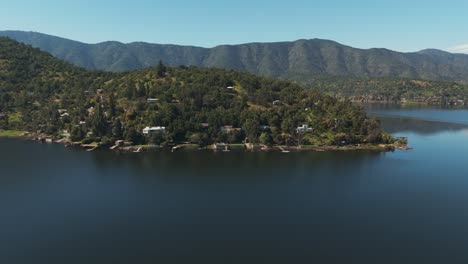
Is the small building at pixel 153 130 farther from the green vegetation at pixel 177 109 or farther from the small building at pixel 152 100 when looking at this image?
the small building at pixel 152 100

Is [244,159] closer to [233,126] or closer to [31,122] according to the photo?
[233,126]

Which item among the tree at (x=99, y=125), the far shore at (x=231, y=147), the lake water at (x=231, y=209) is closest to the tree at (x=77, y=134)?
the far shore at (x=231, y=147)

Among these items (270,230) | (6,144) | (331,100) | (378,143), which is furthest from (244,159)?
(6,144)

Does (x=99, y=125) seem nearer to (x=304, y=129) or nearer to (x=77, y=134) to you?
(x=77, y=134)

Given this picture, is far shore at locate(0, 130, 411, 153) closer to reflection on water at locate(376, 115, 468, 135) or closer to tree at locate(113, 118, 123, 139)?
tree at locate(113, 118, 123, 139)

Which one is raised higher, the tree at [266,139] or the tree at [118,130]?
the tree at [118,130]

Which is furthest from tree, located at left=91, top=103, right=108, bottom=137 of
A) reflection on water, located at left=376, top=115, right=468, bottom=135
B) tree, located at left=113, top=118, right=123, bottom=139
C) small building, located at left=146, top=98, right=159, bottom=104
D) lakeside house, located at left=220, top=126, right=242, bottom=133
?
reflection on water, located at left=376, top=115, right=468, bottom=135

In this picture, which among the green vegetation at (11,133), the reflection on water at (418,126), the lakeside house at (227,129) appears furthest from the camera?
the reflection on water at (418,126)

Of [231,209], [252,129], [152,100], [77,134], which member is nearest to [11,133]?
[77,134]
